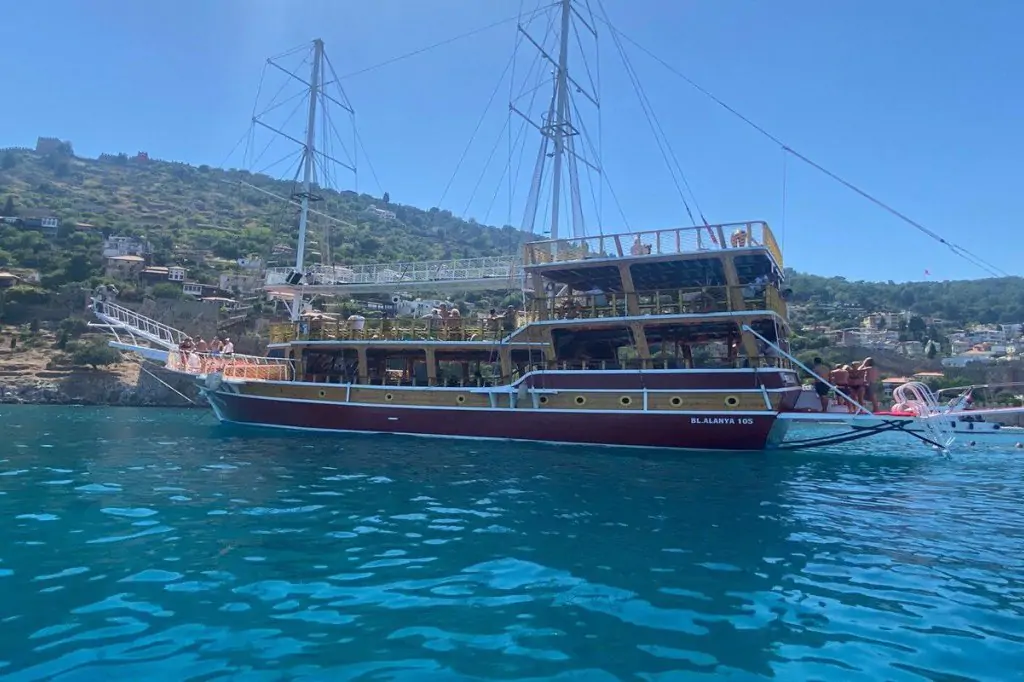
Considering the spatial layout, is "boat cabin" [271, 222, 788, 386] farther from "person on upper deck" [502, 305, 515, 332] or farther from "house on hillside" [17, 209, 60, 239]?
"house on hillside" [17, 209, 60, 239]

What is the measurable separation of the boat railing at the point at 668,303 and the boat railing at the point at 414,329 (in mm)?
1132

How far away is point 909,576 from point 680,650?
3.66 metres

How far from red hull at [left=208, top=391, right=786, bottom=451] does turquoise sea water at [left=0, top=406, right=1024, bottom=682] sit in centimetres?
457

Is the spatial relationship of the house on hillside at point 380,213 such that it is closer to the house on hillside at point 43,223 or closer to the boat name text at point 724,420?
the house on hillside at point 43,223

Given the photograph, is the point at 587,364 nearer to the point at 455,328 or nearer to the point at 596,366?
the point at 596,366

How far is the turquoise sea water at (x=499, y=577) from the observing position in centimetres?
461

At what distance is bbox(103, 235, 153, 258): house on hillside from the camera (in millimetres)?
77431

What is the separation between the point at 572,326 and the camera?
20281 millimetres

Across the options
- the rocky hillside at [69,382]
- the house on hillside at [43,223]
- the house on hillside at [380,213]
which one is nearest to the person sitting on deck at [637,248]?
the rocky hillside at [69,382]

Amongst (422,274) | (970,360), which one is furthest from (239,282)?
(970,360)

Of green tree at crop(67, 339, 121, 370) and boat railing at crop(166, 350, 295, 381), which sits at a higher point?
green tree at crop(67, 339, 121, 370)

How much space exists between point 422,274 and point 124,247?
230 feet

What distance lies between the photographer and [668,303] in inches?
806

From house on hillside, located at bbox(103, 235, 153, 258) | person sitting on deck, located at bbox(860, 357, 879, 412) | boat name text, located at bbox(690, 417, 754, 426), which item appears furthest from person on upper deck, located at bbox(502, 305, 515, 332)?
house on hillside, located at bbox(103, 235, 153, 258)
